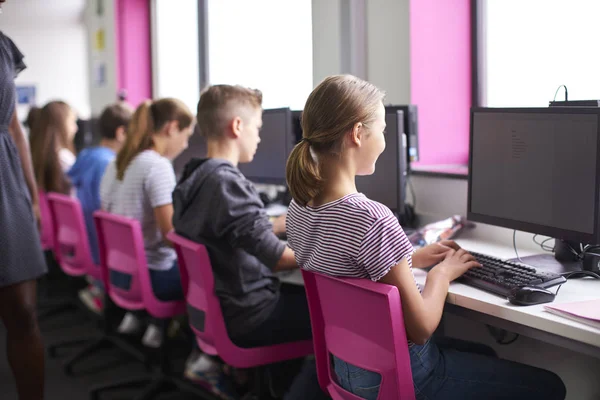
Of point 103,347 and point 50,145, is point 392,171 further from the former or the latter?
point 50,145

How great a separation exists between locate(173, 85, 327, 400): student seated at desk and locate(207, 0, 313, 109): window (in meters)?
1.18

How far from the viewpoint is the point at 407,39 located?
2812 millimetres

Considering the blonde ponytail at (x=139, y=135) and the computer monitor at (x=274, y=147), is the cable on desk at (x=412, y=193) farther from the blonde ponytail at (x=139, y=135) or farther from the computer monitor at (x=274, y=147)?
the blonde ponytail at (x=139, y=135)

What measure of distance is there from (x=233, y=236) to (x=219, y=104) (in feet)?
1.68

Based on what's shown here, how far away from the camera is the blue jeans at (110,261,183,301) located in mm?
2676

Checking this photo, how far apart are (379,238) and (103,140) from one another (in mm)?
2794

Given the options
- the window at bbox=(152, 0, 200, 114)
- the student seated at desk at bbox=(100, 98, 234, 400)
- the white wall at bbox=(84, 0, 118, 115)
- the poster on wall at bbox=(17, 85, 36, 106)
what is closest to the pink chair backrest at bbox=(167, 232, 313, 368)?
the student seated at desk at bbox=(100, 98, 234, 400)

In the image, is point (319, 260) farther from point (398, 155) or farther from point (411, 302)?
point (398, 155)

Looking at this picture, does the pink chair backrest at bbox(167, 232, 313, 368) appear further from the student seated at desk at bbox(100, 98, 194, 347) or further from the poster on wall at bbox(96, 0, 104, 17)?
the poster on wall at bbox(96, 0, 104, 17)

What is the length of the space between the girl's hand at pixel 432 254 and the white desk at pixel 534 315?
3 cm

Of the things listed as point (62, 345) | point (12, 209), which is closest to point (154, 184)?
point (12, 209)

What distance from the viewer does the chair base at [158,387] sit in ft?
8.92

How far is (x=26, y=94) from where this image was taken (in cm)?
717

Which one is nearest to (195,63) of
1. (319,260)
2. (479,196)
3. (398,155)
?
(398,155)
